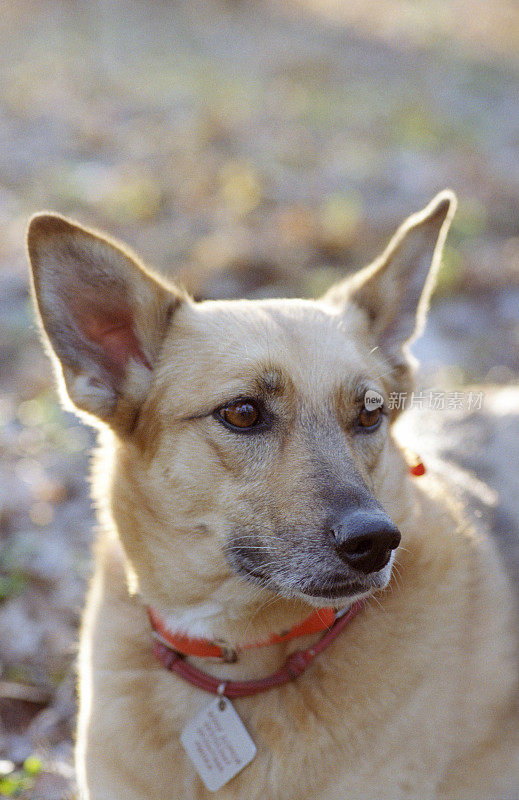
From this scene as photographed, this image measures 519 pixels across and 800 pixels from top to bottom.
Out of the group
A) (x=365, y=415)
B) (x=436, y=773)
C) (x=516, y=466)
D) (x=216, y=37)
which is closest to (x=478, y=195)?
(x=516, y=466)

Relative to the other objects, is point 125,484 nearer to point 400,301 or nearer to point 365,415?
point 365,415

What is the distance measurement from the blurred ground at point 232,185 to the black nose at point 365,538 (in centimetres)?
107

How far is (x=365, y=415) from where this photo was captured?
2.63 meters

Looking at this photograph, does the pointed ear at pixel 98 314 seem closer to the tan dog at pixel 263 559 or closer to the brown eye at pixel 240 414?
the tan dog at pixel 263 559

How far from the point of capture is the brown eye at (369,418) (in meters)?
2.62

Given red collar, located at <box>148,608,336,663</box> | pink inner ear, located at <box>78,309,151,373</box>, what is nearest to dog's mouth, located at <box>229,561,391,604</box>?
red collar, located at <box>148,608,336,663</box>

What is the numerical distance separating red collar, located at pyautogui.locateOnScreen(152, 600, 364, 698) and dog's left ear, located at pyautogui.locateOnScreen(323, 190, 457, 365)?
104 cm

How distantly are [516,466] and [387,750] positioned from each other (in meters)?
1.55

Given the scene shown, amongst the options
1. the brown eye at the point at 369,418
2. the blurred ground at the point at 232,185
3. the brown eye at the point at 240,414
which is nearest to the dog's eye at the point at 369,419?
the brown eye at the point at 369,418

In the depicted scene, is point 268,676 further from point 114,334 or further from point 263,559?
point 114,334

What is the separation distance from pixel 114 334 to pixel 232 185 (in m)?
6.52

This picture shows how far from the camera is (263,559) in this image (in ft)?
7.68
